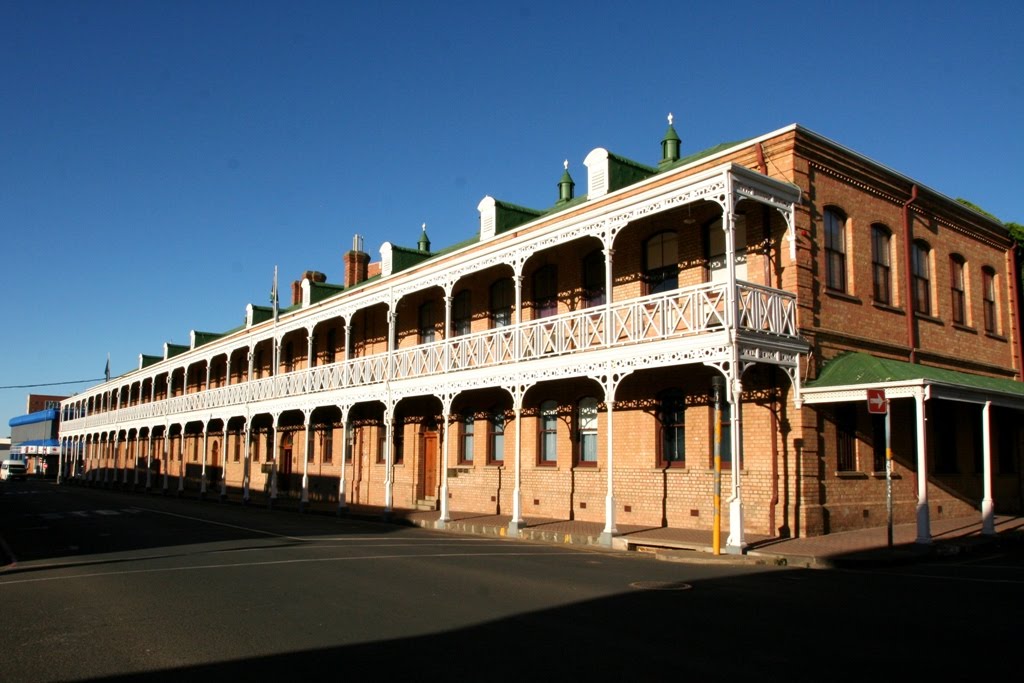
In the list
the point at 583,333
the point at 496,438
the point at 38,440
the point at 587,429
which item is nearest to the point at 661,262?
the point at 583,333

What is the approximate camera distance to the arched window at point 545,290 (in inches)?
908

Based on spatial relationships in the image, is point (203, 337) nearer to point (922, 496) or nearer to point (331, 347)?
point (331, 347)

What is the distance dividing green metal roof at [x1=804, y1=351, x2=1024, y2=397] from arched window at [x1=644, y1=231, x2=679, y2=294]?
4.01m

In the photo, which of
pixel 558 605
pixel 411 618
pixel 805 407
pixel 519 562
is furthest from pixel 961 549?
pixel 411 618

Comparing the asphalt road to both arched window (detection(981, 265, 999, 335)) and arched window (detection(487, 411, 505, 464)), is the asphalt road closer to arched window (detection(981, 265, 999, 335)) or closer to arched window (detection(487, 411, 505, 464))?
arched window (detection(487, 411, 505, 464))

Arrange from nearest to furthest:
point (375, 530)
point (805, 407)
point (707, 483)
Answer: point (805, 407), point (707, 483), point (375, 530)

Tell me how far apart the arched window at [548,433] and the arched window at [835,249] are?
7.72 m

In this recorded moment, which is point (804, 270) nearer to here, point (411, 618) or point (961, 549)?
point (961, 549)

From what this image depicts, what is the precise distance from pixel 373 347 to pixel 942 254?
61.8ft

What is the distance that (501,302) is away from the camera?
1000 inches

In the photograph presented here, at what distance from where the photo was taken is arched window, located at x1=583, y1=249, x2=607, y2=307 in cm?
2170

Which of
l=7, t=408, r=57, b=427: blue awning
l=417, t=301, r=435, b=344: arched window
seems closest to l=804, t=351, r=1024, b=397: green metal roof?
l=417, t=301, r=435, b=344: arched window

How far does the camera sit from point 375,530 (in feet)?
71.1

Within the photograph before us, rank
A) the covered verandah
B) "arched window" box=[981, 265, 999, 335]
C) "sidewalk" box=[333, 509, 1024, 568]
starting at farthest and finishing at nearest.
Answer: "arched window" box=[981, 265, 999, 335], the covered verandah, "sidewalk" box=[333, 509, 1024, 568]
